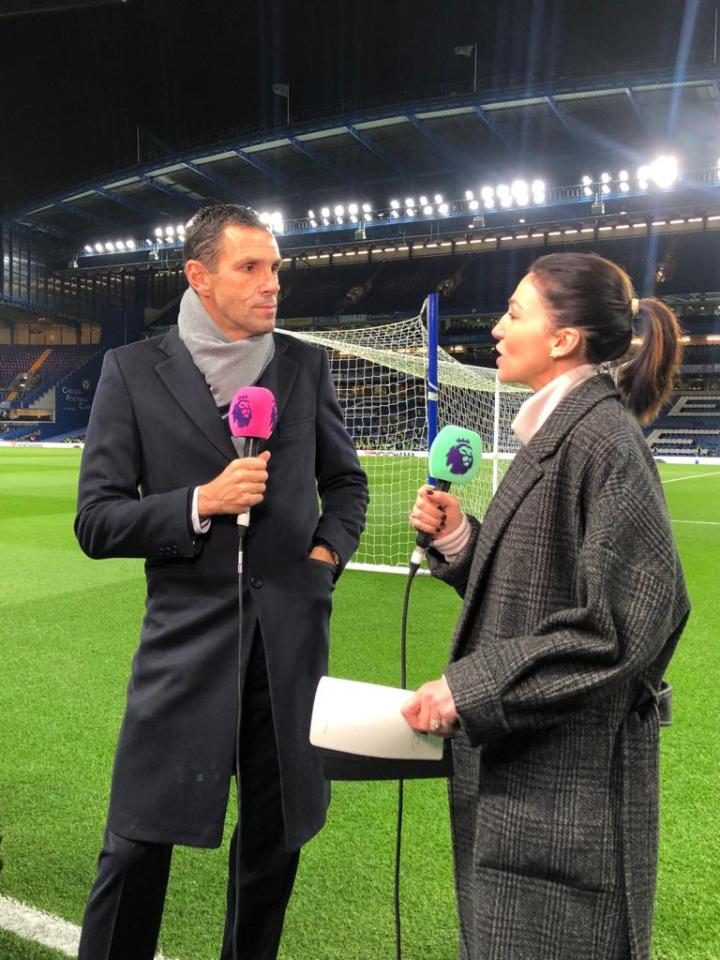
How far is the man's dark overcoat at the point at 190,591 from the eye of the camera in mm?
1694

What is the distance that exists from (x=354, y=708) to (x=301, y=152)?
35.8 m

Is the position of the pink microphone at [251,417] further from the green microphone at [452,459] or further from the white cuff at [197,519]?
the green microphone at [452,459]

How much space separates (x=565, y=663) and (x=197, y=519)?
33.8 inches

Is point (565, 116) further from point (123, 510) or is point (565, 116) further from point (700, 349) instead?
point (123, 510)

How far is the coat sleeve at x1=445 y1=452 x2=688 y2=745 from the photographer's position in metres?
1.17

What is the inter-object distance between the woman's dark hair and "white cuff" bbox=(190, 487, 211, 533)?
0.82 m

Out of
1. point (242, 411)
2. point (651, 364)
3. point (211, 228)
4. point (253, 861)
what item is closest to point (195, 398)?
point (242, 411)

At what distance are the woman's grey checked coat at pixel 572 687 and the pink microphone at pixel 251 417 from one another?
1.74ft

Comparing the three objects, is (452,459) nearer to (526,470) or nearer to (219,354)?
(526,470)

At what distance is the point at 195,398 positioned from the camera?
180 cm

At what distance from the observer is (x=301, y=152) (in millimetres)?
33844

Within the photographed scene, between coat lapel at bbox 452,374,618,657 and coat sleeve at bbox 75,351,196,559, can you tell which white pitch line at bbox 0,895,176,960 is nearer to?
coat sleeve at bbox 75,351,196,559

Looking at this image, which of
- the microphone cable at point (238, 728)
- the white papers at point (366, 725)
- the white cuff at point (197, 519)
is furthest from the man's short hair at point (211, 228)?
the white papers at point (366, 725)

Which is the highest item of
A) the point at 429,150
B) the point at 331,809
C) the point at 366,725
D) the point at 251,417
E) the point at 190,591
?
the point at 429,150
